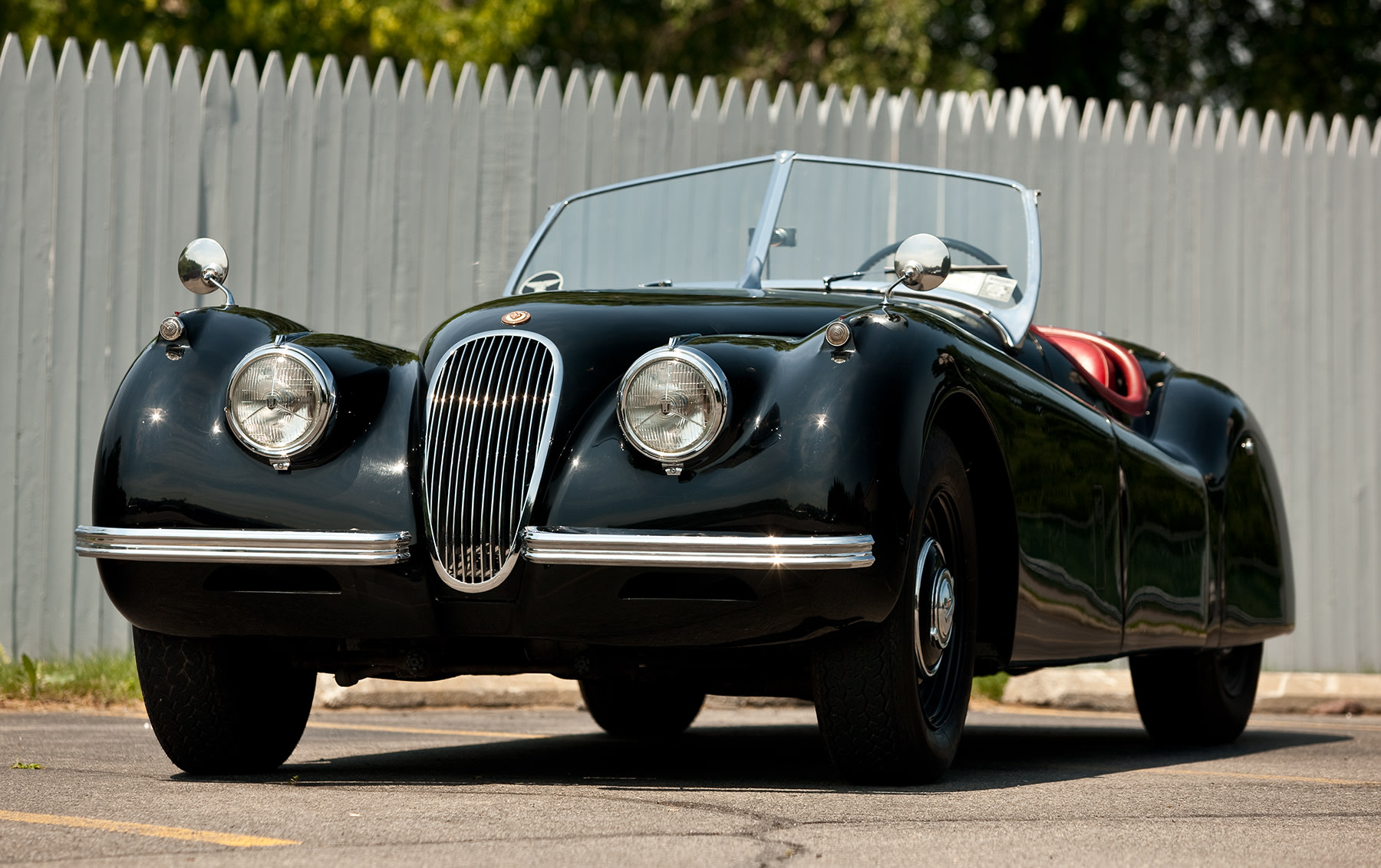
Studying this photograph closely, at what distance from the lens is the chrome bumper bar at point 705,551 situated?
12.1 ft

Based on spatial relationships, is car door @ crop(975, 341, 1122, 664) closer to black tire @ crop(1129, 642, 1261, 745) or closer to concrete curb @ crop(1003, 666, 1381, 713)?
black tire @ crop(1129, 642, 1261, 745)

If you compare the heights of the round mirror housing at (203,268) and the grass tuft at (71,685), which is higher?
the round mirror housing at (203,268)

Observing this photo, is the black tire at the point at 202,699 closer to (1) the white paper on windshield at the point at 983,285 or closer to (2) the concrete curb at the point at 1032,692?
(1) the white paper on windshield at the point at 983,285

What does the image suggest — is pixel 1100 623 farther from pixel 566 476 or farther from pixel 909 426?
pixel 566 476

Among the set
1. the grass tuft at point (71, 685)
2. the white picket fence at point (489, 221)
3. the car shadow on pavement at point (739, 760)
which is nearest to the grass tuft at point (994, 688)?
the car shadow on pavement at point (739, 760)

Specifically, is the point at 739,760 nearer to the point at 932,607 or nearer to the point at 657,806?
the point at 932,607

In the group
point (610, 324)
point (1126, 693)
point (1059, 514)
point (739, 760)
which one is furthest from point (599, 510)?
point (1126, 693)

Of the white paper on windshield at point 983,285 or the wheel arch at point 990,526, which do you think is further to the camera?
the white paper on windshield at point 983,285

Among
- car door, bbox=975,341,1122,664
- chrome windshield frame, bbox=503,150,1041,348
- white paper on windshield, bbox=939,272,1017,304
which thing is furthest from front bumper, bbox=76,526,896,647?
white paper on windshield, bbox=939,272,1017,304

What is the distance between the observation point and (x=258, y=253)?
7.78 m

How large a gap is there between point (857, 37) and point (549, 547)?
16.1 metres

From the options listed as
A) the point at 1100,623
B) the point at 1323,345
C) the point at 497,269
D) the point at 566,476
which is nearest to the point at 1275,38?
the point at 1323,345

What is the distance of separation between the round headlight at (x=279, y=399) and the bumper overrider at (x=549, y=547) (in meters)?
0.22

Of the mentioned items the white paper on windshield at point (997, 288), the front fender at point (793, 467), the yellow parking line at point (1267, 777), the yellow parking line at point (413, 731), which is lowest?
the yellow parking line at point (413, 731)
